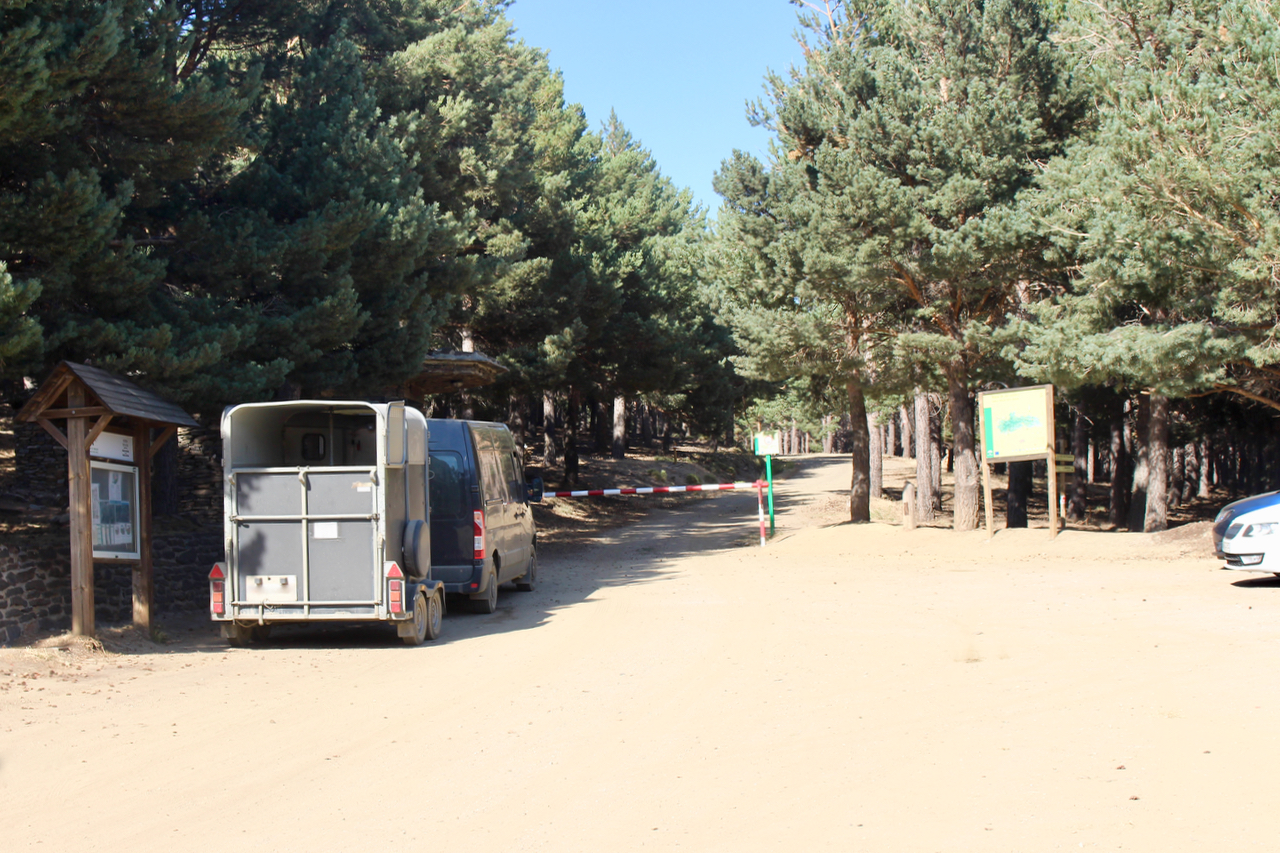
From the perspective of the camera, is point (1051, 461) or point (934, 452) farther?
point (934, 452)

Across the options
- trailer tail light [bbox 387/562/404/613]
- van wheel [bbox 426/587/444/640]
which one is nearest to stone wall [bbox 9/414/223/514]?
van wheel [bbox 426/587/444/640]

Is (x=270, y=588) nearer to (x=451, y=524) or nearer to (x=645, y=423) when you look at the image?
(x=451, y=524)

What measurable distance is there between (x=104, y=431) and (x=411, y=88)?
1254 centimetres

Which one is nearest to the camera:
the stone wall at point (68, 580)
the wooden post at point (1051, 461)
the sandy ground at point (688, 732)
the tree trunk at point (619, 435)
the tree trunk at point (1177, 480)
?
the sandy ground at point (688, 732)

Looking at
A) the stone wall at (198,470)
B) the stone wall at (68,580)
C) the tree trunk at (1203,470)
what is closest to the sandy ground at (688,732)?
the stone wall at (68,580)

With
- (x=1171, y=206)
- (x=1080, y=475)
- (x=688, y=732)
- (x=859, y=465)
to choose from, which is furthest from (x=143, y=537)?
(x=1080, y=475)

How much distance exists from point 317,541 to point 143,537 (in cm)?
224

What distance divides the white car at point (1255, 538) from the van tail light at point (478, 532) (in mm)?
9748

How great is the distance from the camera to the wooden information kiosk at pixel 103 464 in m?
10.7

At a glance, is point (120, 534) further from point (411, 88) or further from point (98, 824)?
point (411, 88)

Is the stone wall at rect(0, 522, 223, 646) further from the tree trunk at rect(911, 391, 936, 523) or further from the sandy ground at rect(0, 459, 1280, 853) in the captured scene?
the tree trunk at rect(911, 391, 936, 523)

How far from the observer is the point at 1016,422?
21.1 m

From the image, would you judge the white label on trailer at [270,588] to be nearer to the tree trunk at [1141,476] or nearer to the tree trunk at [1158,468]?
the tree trunk at [1158,468]

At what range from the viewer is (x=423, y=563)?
460 inches
